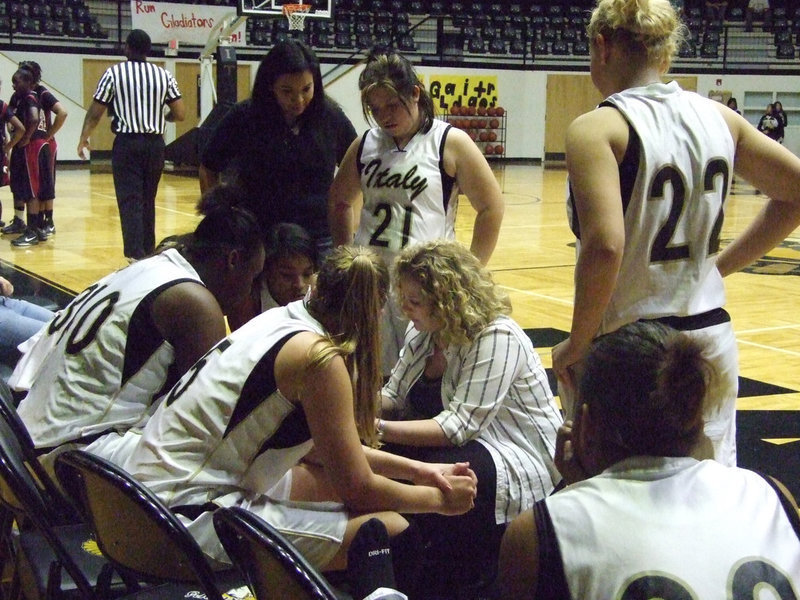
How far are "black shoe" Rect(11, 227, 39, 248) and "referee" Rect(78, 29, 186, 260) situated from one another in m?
1.92

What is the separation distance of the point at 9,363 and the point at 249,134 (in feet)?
3.79

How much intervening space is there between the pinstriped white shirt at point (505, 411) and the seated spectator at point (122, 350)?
660 millimetres

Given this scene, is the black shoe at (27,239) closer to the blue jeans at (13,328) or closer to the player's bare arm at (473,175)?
the blue jeans at (13,328)

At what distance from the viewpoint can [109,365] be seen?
92.7 inches

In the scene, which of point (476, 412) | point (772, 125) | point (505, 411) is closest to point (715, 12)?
point (772, 125)

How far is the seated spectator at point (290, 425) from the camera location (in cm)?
202

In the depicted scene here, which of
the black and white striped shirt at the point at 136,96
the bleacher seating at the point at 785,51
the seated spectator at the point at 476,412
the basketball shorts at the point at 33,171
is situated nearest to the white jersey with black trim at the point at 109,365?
the seated spectator at the point at 476,412

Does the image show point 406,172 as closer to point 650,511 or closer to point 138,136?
point 650,511

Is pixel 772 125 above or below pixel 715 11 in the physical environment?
below

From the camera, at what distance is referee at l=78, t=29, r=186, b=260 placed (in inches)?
290

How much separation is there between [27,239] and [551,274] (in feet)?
15.3

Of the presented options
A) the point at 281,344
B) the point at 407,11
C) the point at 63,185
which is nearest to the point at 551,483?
the point at 281,344

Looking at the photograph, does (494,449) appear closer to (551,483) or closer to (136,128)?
(551,483)

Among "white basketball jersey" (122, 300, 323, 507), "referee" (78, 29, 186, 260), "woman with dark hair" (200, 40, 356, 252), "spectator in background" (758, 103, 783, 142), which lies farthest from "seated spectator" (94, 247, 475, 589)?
"spectator in background" (758, 103, 783, 142)
